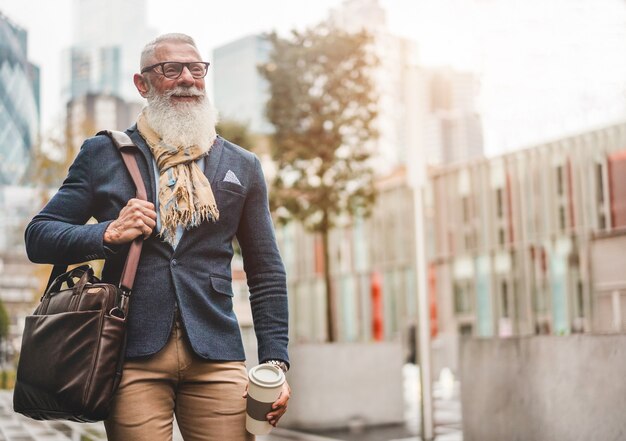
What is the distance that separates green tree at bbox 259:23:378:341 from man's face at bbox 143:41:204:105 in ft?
37.7

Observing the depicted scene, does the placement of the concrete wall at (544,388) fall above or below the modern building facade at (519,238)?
below

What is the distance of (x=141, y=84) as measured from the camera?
8.18ft

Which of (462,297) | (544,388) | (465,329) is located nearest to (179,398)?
(544,388)

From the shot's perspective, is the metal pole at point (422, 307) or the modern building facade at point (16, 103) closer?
the metal pole at point (422, 307)

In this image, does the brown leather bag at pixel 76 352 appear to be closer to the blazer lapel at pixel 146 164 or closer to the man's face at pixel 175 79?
the blazer lapel at pixel 146 164

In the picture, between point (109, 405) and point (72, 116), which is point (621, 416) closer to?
point (109, 405)

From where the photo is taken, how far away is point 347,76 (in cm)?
1430

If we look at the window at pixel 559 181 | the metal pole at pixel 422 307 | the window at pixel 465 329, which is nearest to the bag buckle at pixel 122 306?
the metal pole at pixel 422 307

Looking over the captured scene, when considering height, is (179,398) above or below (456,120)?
below

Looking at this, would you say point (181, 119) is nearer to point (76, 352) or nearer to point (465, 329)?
point (76, 352)

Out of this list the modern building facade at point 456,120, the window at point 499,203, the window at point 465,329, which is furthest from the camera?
the window at point 465,329

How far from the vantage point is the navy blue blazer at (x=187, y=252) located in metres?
2.21

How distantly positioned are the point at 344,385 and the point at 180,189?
8.76 m

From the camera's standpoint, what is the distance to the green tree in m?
14.1
